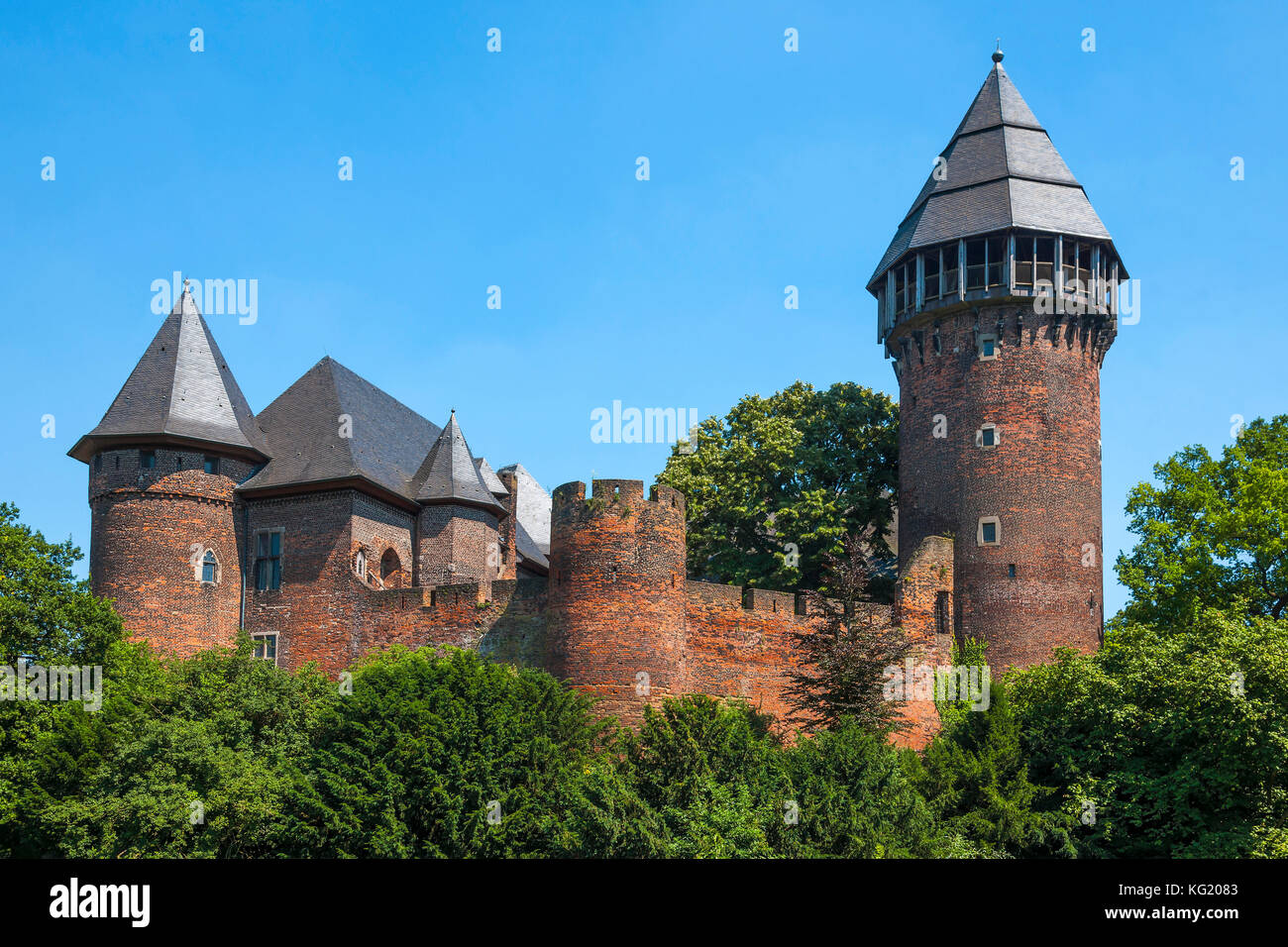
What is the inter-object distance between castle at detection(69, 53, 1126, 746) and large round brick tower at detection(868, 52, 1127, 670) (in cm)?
6

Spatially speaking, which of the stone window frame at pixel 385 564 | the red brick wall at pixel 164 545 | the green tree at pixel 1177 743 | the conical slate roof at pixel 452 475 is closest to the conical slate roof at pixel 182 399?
the red brick wall at pixel 164 545

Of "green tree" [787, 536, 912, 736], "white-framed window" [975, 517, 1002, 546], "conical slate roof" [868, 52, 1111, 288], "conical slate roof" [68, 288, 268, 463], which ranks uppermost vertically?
"conical slate roof" [868, 52, 1111, 288]

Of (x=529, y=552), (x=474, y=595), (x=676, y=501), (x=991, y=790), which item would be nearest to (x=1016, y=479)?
(x=676, y=501)

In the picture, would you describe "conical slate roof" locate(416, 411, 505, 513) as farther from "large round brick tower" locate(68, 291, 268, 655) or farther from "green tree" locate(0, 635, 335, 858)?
"green tree" locate(0, 635, 335, 858)

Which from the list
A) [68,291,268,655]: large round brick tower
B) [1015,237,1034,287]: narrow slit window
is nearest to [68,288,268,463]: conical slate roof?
[68,291,268,655]: large round brick tower

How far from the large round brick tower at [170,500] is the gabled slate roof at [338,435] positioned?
992 mm

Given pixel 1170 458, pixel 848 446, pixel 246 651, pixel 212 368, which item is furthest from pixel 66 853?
pixel 1170 458

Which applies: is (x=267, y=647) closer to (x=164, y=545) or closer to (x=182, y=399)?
(x=164, y=545)

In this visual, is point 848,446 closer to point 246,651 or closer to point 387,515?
point 387,515

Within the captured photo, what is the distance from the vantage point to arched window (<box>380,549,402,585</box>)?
130ft

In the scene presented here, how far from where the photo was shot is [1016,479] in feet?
126

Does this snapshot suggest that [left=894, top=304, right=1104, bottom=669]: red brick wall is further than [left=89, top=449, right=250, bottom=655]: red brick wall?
Yes
